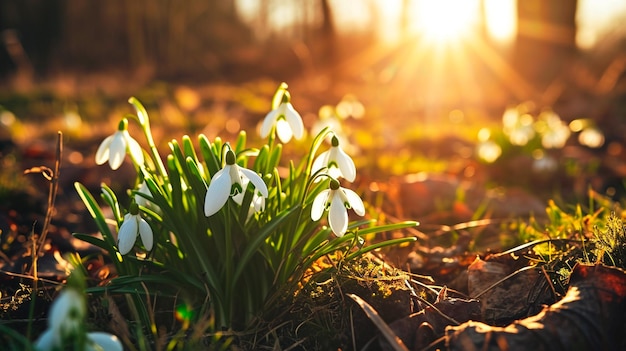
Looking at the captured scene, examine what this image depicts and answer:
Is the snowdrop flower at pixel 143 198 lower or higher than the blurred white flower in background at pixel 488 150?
higher

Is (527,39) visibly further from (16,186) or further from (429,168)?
(16,186)

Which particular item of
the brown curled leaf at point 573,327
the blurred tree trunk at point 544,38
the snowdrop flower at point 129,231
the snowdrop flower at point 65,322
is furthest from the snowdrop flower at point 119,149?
the blurred tree trunk at point 544,38

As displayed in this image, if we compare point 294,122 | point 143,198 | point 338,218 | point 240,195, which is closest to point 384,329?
point 338,218

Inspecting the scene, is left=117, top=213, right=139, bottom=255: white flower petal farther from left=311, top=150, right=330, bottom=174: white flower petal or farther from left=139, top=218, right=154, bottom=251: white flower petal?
left=311, top=150, right=330, bottom=174: white flower petal

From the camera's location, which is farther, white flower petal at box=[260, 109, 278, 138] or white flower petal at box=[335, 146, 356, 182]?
white flower petal at box=[260, 109, 278, 138]

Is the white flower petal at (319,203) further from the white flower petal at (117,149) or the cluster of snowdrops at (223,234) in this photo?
the white flower petal at (117,149)

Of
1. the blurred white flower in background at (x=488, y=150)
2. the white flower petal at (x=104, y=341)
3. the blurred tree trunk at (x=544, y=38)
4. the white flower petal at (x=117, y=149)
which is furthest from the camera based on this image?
the blurred tree trunk at (x=544, y=38)

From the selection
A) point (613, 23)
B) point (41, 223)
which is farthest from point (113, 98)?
point (613, 23)

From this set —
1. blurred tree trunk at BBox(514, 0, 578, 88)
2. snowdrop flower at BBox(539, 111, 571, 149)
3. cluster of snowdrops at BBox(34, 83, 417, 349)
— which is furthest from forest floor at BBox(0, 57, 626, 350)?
blurred tree trunk at BBox(514, 0, 578, 88)
